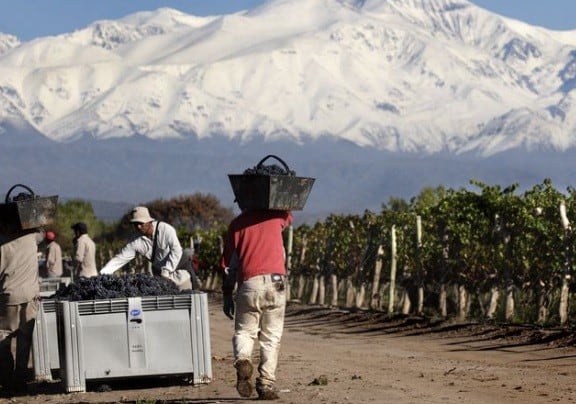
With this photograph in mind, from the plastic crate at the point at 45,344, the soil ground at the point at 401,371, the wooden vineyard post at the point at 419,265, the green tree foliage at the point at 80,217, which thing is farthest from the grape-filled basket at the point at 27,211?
the green tree foliage at the point at 80,217

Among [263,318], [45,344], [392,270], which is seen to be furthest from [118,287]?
[392,270]

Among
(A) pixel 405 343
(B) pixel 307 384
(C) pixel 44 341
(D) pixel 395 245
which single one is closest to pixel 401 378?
(B) pixel 307 384

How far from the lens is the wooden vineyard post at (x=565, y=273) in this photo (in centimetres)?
2327

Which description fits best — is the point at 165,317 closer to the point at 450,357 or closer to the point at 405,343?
the point at 450,357

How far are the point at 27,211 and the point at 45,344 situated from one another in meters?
1.53

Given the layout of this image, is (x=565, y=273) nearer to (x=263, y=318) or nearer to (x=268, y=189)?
(x=263, y=318)

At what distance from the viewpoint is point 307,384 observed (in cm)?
1548

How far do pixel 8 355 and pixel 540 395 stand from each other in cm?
522

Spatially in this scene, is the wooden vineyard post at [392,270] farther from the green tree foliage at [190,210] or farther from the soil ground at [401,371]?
the green tree foliage at [190,210]

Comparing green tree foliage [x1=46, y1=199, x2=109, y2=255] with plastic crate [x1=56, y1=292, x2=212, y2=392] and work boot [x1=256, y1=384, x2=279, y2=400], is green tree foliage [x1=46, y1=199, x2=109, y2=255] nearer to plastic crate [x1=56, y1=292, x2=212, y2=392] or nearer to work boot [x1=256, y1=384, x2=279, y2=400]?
plastic crate [x1=56, y1=292, x2=212, y2=392]

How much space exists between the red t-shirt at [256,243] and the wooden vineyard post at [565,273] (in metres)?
9.94

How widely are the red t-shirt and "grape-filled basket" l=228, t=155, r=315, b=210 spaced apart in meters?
0.12

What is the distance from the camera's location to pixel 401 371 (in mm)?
17219

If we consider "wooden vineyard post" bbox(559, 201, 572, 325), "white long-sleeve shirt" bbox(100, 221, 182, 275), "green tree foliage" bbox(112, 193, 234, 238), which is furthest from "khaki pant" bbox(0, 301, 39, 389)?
"green tree foliage" bbox(112, 193, 234, 238)
